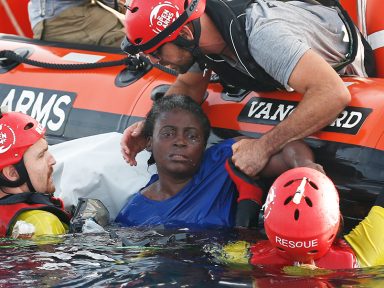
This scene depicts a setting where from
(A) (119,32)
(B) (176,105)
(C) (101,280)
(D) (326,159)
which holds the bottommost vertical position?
(C) (101,280)

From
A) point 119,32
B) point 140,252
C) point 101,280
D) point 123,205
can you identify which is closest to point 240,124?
point 123,205

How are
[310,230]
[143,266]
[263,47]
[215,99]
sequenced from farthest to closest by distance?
[215,99], [263,47], [143,266], [310,230]

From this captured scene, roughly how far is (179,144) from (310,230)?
1.33 metres

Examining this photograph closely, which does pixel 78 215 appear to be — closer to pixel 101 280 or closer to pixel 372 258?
pixel 101 280

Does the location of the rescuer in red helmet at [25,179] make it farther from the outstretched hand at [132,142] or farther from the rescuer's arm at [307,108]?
the rescuer's arm at [307,108]

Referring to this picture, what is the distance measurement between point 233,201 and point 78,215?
80 centimetres

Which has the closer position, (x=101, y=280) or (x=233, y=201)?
(x=101, y=280)

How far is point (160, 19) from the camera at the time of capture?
482 centimetres

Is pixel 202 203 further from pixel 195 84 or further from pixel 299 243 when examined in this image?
pixel 299 243

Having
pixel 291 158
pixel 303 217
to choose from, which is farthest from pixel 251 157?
pixel 303 217

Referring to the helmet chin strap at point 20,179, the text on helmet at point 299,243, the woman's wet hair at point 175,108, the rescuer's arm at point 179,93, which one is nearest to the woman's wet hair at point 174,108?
the woman's wet hair at point 175,108

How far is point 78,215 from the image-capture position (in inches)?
195

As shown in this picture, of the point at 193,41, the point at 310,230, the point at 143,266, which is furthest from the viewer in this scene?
the point at 193,41

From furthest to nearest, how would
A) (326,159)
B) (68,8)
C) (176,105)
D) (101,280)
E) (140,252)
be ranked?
(68,8) < (176,105) < (326,159) < (140,252) < (101,280)
